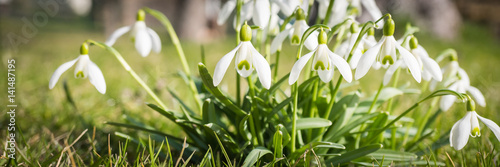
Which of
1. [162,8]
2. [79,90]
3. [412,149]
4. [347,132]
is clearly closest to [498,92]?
[412,149]

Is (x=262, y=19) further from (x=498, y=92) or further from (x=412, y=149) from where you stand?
(x=498, y=92)

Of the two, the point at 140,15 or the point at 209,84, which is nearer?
the point at 209,84

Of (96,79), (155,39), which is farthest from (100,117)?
(96,79)

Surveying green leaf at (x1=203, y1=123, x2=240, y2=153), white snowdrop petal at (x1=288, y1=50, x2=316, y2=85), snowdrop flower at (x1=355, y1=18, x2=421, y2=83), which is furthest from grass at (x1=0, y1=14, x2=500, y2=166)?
snowdrop flower at (x1=355, y1=18, x2=421, y2=83)

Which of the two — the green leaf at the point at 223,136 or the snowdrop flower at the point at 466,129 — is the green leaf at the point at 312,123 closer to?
the green leaf at the point at 223,136

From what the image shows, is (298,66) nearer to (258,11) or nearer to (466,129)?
(258,11)

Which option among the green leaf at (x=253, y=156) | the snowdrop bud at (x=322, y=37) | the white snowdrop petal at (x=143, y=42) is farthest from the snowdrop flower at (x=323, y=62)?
the white snowdrop petal at (x=143, y=42)

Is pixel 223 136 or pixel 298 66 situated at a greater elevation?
pixel 298 66
